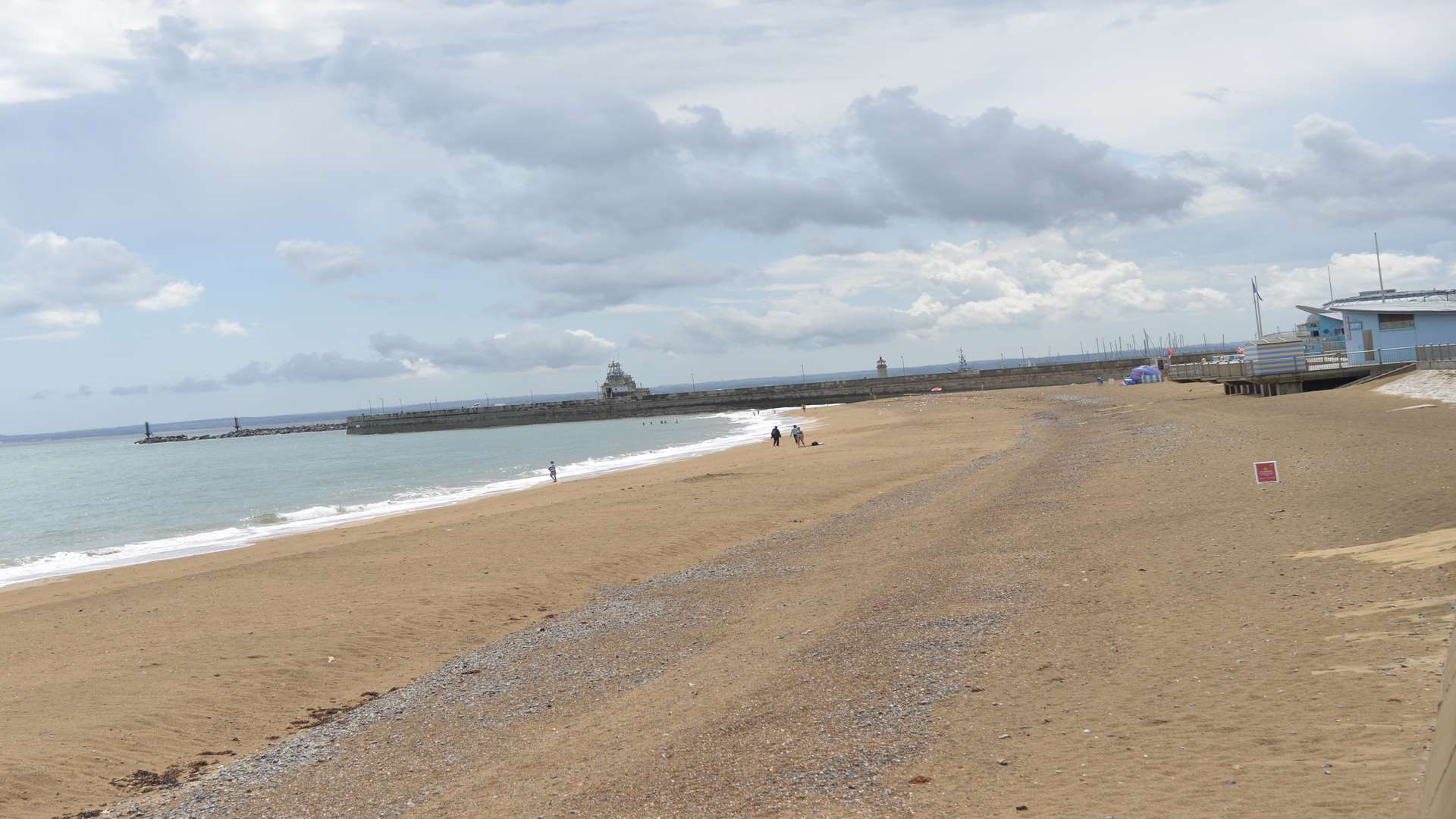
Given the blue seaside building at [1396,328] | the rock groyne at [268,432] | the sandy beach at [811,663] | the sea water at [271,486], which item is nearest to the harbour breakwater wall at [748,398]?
the sea water at [271,486]

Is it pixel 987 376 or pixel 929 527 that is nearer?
pixel 929 527

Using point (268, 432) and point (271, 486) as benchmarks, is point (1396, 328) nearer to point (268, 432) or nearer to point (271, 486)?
point (271, 486)

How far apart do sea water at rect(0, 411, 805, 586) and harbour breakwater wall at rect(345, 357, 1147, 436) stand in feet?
59.3

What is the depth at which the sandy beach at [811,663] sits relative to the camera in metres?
6.81

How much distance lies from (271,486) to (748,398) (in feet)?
251

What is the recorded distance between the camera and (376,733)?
9633 millimetres

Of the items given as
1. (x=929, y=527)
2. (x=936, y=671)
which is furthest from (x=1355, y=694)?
(x=929, y=527)

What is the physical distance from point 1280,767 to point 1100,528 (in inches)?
376

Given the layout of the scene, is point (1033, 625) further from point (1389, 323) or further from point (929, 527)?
point (1389, 323)

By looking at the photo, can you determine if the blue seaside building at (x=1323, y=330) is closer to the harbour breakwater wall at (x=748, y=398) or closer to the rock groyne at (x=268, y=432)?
the harbour breakwater wall at (x=748, y=398)

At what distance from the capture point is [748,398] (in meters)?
124

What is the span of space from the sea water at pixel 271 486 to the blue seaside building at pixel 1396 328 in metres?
31.2

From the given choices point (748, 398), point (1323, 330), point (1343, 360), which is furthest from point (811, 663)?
point (748, 398)

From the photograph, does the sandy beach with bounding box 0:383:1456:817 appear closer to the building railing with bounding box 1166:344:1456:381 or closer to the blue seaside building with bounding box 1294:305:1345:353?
the building railing with bounding box 1166:344:1456:381
